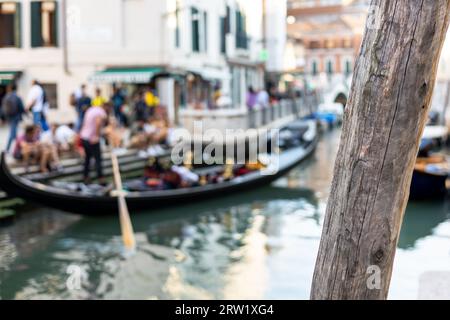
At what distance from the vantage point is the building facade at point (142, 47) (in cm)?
271

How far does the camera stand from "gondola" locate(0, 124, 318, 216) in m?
3.69

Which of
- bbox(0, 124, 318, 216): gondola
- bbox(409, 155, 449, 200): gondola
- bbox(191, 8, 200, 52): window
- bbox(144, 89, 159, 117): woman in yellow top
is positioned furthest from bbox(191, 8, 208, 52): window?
bbox(409, 155, 449, 200): gondola

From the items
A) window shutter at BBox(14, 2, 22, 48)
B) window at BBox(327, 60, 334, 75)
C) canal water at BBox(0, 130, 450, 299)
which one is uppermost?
window at BBox(327, 60, 334, 75)

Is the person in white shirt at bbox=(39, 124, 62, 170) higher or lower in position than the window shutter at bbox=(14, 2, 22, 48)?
lower

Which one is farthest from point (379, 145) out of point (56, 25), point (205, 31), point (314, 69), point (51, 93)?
point (314, 69)

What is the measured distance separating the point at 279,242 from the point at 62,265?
1.12 metres

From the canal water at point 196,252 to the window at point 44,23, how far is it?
0.95 meters

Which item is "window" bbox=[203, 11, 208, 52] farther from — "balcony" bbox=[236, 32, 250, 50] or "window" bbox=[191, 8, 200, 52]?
"balcony" bbox=[236, 32, 250, 50]

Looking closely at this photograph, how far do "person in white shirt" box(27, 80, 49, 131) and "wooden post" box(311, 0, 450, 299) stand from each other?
8.72 ft

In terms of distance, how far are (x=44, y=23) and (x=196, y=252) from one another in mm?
1358

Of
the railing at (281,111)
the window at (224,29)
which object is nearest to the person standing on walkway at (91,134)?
the railing at (281,111)

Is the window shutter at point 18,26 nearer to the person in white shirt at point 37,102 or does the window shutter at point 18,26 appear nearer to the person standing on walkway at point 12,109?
the person in white shirt at point 37,102

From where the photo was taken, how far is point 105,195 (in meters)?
4.05

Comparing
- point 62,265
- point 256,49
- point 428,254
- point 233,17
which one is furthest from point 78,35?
point 256,49
